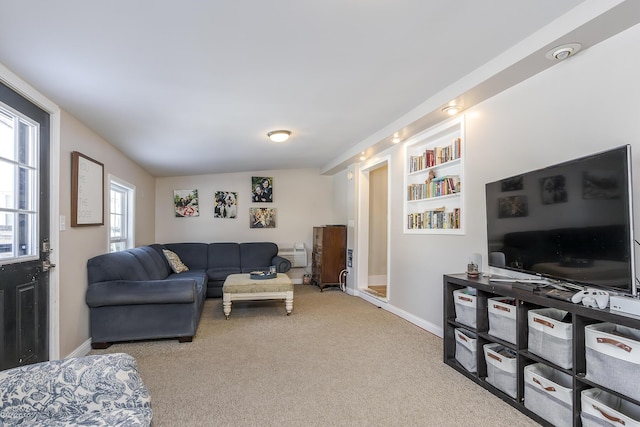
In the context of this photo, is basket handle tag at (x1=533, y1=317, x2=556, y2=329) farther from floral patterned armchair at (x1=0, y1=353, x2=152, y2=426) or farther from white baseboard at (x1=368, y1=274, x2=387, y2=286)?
white baseboard at (x1=368, y1=274, x2=387, y2=286)

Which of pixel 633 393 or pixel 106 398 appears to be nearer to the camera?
pixel 106 398

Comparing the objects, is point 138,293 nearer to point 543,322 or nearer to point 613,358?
point 543,322

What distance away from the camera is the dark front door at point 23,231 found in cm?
216

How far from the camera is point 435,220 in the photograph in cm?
369

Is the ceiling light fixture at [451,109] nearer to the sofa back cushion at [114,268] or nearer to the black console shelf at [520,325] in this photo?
the black console shelf at [520,325]

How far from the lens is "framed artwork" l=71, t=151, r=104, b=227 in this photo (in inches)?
118

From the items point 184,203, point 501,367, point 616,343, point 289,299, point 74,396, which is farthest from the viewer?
point 184,203

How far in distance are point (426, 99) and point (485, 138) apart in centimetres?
63

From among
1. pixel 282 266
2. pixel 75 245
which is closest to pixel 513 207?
pixel 75 245

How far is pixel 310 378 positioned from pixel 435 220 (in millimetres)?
2038

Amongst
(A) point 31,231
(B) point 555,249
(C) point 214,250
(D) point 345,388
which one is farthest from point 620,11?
(C) point 214,250

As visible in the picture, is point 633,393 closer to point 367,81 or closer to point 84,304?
point 367,81

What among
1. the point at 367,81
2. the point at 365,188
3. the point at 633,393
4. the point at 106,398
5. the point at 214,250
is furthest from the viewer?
the point at 214,250

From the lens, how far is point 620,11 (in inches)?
68.9
